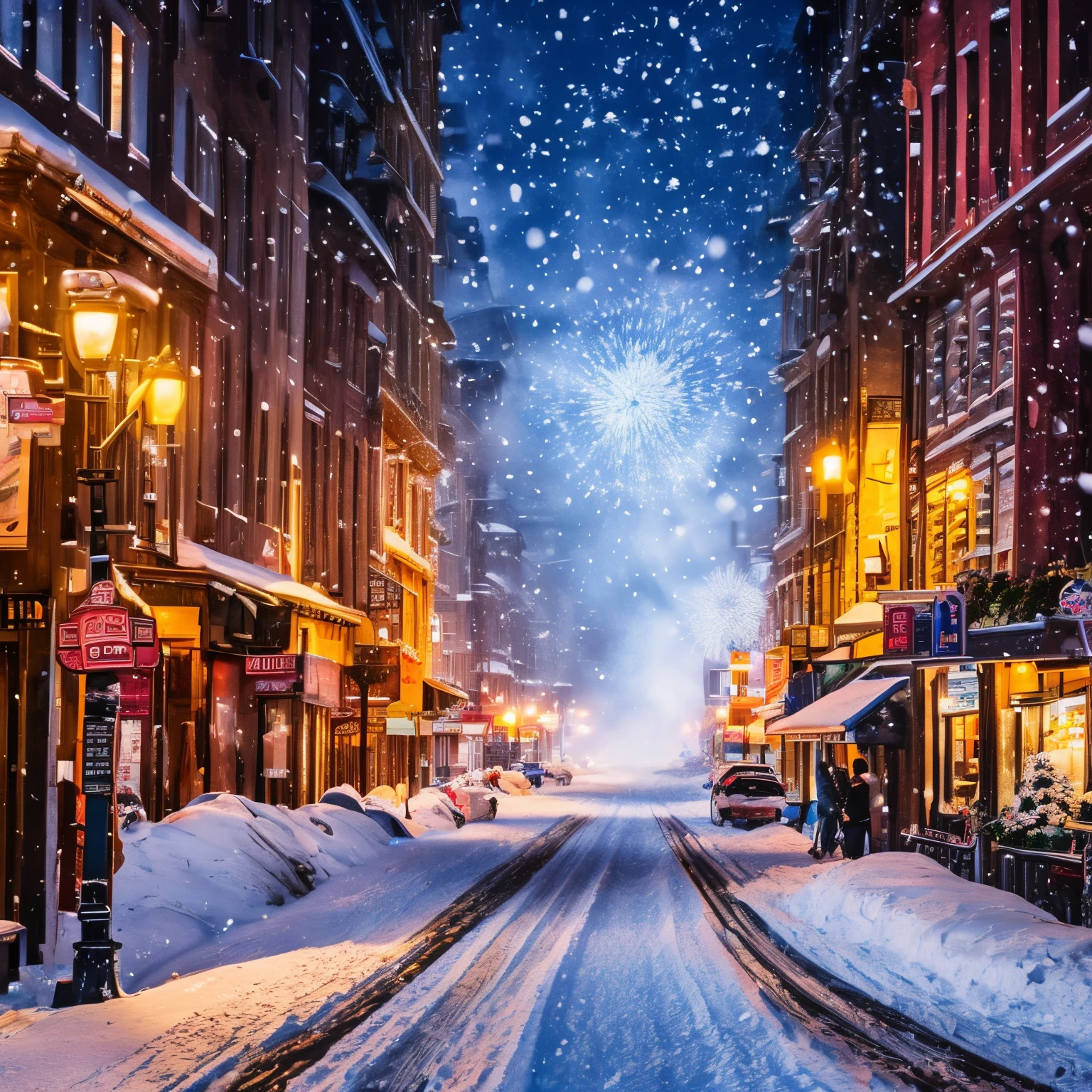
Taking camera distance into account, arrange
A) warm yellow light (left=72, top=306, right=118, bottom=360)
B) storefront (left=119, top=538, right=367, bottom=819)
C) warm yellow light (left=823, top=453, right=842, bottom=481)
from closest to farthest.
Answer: warm yellow light (left=72, top=306, right=118, bottom=360) → storefront (left=119, top=538, right=367, bottom=819) → warm yellow light (left=823, top=453, right=842, bottom=481)

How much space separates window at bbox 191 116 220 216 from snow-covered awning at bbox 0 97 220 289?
6.87 ft

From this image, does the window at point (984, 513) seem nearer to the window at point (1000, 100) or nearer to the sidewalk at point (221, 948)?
the window at point (1000, 100)

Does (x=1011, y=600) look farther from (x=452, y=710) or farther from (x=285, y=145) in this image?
(x=452, y=710)

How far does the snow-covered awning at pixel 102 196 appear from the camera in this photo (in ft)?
45.7

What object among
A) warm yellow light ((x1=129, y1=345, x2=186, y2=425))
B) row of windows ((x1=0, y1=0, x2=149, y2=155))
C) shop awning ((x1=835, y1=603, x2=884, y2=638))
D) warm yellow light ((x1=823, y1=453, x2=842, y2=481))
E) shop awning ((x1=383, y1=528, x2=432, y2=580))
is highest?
row of windows ((x1=0, y1=0, x2=149, y2=155))

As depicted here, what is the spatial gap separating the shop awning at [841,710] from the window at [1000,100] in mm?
9137

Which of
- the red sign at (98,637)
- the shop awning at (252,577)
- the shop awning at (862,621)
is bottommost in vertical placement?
the red sign at (98,637)

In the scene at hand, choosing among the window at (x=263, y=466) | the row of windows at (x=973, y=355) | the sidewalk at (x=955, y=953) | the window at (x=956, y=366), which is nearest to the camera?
the sidewalk at (x=955, y=953)

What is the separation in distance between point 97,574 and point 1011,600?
13.2 meters

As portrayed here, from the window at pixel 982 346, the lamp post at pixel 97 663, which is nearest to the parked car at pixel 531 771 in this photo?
the window at pixel 982 346

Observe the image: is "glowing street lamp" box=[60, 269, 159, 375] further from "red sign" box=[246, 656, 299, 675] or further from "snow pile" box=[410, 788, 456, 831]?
"snow pile" box=[410, 788, 456, 831]

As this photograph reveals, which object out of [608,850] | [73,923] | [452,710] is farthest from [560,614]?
[73,923]

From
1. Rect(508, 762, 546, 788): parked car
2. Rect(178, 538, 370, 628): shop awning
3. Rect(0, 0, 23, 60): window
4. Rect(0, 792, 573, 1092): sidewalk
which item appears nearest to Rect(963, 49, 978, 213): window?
Rect(178, 538, 370, 628): shop awning

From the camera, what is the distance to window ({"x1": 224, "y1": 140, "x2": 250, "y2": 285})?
89.8ft
